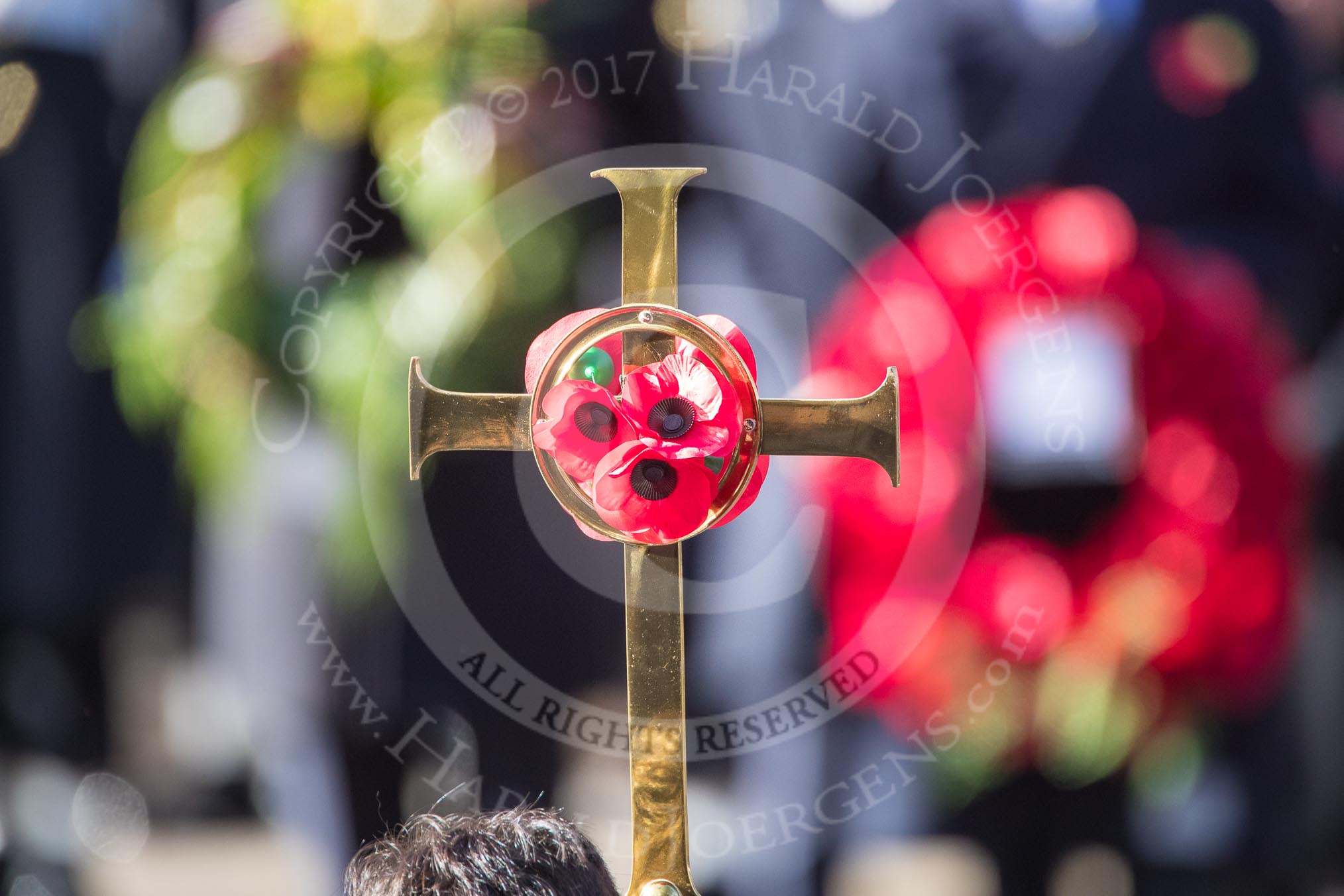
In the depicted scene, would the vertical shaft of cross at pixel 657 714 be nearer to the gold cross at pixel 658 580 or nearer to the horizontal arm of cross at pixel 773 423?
the gold cross at pixel 658 580

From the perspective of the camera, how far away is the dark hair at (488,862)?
839mm

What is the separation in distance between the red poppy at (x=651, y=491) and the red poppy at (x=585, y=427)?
2 centimetres

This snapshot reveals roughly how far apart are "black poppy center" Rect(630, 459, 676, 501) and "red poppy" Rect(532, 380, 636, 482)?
3cm

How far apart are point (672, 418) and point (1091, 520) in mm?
998

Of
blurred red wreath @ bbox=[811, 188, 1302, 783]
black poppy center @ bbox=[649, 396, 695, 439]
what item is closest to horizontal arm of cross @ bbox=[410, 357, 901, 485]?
black poppy center @ bbox=[649, 396, 695, 439]

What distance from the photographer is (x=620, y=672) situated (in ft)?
5.52

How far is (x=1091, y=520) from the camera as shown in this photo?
1.64 metres

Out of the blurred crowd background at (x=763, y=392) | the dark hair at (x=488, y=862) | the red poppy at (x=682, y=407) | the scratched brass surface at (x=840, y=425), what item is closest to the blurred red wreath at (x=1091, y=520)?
the blurred crowd background at (x=763, y=392)

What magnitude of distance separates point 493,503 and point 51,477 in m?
0.69

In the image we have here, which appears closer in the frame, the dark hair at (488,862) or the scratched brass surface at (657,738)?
the dark hair at (488,862)

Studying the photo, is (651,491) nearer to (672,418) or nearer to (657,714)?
(672,418)

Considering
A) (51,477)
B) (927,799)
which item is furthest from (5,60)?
(927,799)

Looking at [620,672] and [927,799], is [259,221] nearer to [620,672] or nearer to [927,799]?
[620,672]

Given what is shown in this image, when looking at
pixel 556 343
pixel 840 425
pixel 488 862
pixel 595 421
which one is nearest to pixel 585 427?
pixel 595 421
